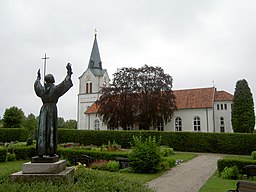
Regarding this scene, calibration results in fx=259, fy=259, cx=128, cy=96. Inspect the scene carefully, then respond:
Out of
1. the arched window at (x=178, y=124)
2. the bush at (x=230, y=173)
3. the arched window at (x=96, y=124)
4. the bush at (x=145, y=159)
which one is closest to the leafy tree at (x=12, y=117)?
the arched window at (x=96, y=124)

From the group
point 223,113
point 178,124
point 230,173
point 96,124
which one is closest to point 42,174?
point 230,173

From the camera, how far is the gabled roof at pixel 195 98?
39875 millimetres

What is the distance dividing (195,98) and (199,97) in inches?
25.4

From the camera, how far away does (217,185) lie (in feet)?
35.3

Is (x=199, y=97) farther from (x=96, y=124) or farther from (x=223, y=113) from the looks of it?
(x=96, y=124)

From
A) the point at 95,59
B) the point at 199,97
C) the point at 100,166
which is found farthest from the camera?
the point at 95,59

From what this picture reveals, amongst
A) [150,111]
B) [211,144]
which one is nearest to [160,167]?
[211,144]

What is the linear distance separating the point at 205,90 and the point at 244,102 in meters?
7.01

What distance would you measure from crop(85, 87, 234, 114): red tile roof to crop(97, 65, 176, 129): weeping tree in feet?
11.9

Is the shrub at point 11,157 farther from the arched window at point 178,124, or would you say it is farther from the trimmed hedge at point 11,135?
the arched window at point 178,124

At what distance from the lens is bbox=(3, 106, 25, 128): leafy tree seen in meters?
47.2

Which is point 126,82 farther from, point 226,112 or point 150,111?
point 226,112

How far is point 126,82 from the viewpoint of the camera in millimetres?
38531

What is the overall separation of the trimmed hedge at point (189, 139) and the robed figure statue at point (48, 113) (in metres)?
21.8
